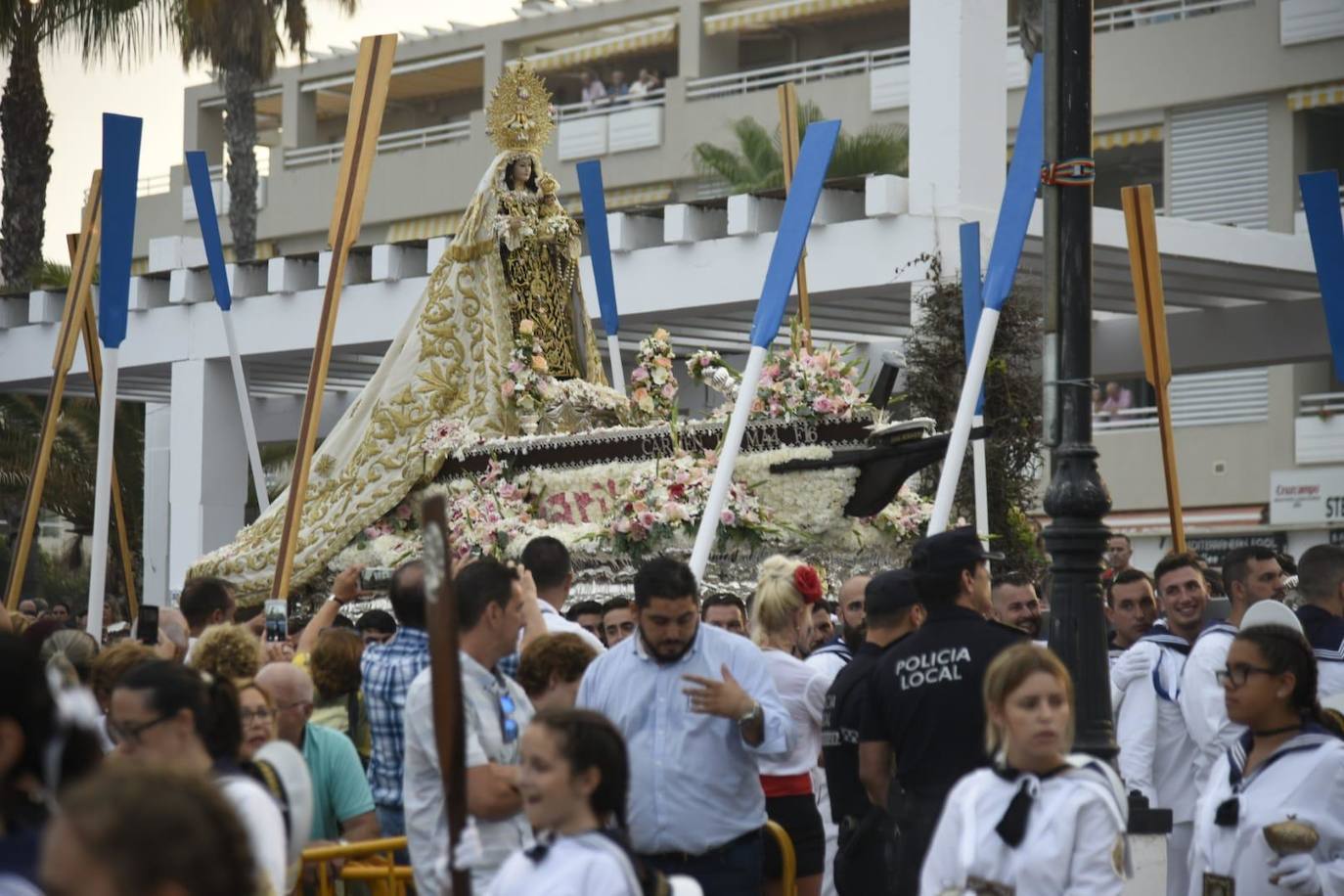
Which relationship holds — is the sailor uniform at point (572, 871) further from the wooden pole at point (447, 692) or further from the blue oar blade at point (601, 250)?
the blue oar blade at point (601, 250)

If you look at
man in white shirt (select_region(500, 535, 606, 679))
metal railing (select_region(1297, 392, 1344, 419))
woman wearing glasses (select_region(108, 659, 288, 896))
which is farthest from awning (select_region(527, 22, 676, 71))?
woman wearing glasses (select_region(108, 659, 288, 896))

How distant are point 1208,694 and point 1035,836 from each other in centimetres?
280

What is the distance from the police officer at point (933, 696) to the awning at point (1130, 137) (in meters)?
30.5

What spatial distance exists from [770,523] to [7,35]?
1732cm

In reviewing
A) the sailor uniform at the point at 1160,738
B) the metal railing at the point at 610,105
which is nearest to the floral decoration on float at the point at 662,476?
the sailor uniform at the point at 1160,738

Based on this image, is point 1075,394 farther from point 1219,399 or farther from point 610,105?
point 610,105

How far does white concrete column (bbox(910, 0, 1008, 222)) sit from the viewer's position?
1852 cm

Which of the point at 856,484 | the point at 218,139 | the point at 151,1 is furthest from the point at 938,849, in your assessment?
the point at 218,139

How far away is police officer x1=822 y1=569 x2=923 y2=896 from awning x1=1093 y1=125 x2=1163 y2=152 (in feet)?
97.7

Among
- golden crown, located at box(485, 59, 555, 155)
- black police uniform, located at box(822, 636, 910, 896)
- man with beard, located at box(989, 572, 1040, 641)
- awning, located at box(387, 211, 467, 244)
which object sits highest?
awning, located at box(387, 211, 467, 244)

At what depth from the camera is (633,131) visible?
44.4 meters

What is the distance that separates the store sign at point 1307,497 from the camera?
33.8 meters

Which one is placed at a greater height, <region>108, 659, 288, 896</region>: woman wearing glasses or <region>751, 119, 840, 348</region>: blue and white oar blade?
<region>751, 119, 840, 348</region>: blue and white oar blade

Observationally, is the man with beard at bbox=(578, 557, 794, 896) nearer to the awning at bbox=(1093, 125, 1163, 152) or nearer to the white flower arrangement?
the white flower arrangement
